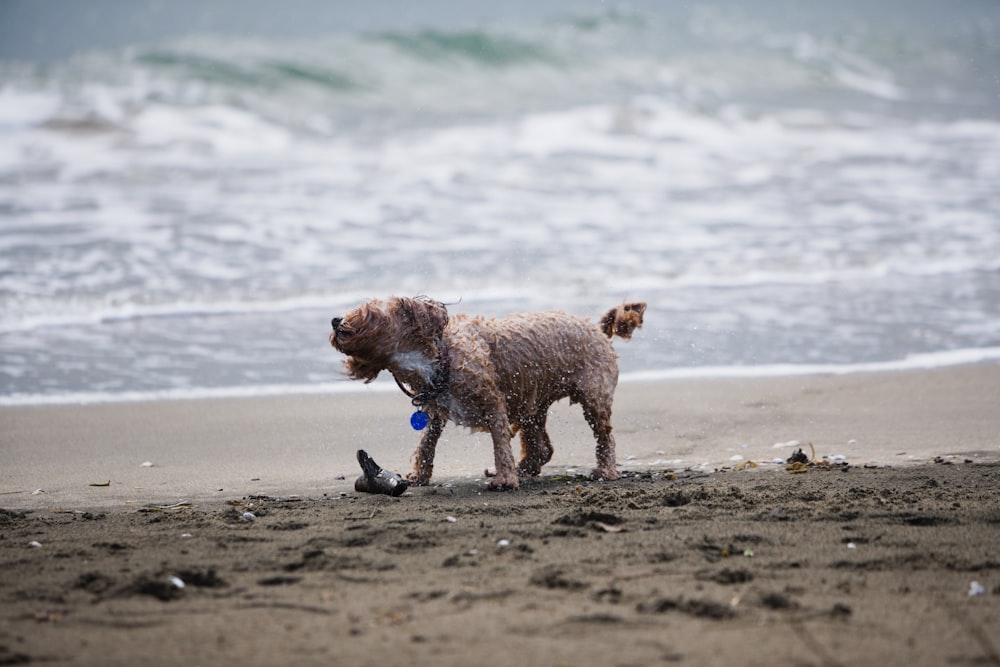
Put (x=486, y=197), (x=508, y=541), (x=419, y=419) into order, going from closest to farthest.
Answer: (x=508, y=541) < (x=419, y=419) < (x=486, y=197)

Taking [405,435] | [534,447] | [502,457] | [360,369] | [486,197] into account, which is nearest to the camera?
[360,369]

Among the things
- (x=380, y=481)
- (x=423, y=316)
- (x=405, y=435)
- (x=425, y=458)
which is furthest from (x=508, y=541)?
(x=405, y=435)

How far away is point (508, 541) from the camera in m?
4.96

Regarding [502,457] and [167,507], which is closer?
[167,507]

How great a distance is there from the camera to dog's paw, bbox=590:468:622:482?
646 centimetres

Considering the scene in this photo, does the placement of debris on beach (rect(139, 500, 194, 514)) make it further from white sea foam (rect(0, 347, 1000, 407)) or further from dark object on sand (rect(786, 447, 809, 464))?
dark object on sand (rect(786, 447, 809, 464))

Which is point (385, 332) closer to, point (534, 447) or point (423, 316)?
point (423, 316)

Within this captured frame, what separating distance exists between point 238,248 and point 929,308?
23.6 feet

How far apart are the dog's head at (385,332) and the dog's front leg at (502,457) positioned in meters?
0.54

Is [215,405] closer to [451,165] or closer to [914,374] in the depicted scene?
[914,374]

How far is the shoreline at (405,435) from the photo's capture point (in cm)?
665

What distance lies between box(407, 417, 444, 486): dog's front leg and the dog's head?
1.86 feet

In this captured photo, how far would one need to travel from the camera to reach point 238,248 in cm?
1273

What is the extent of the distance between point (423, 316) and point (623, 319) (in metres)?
1.43
